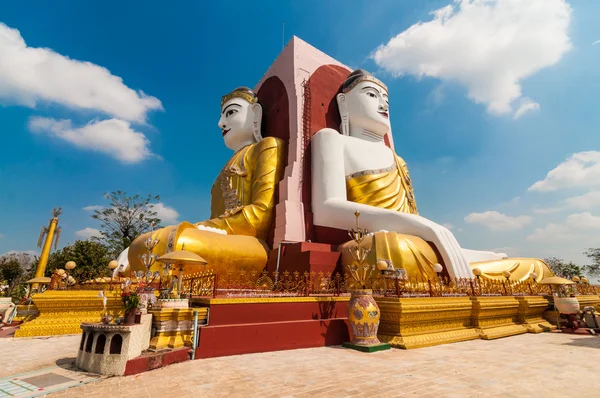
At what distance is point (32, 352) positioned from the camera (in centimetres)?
533

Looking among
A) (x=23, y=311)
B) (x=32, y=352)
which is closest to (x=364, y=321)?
(x=32, y=352)

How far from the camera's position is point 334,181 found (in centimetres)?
1105

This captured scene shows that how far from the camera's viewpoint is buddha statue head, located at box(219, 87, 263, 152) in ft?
44.1

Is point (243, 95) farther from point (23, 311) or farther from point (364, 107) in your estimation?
point (23, 311)

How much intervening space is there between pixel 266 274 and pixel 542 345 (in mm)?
6598

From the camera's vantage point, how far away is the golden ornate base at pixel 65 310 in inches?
273

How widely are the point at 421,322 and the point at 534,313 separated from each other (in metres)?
4.78

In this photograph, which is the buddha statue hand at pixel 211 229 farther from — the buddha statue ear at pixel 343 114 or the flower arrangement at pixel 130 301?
the buddha statue ear at pixel 343 114

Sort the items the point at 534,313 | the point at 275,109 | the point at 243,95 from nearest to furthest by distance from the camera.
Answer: the point at 534,313, the point at 243,95, the point at 275,109

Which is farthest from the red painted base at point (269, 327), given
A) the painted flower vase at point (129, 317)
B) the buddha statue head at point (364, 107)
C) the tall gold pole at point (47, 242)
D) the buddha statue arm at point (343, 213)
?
the tall gold pole at point (47, 242)

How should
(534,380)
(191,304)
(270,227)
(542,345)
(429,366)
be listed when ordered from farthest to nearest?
(270,227), (542,345), (191,304), (429,366), (534,380)

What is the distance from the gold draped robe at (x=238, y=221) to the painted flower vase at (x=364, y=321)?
4213 mm

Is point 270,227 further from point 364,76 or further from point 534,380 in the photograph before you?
point 534,380

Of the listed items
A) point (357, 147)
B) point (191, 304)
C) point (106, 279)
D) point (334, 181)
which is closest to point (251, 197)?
point (334, 181)
